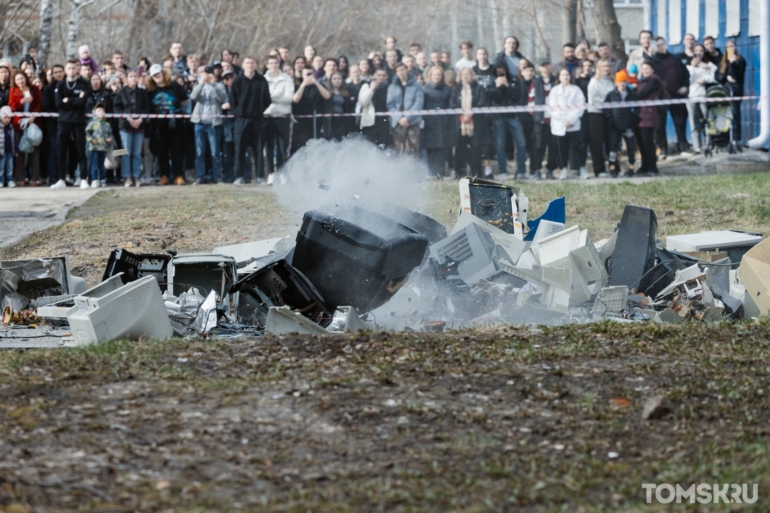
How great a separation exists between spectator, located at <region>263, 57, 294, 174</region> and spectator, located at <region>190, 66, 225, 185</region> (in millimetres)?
840

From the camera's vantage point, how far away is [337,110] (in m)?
18.6

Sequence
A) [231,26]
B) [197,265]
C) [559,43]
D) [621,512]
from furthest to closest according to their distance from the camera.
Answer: [559,43], [231,26], [197,265], [621,512]

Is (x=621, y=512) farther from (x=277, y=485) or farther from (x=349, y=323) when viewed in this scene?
(x=349, y=323)

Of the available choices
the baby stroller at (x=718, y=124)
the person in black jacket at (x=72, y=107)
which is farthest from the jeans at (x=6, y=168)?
the baby stroller at (x=718, y=124)

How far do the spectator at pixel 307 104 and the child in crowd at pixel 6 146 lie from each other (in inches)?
192

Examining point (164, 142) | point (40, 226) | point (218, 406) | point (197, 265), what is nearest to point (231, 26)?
point (164, 142)

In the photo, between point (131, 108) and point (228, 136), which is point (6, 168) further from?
point (228, 136)

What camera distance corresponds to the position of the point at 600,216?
45.8 feet

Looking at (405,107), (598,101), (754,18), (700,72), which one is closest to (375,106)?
(405,107)

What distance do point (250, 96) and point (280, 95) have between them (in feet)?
1.75

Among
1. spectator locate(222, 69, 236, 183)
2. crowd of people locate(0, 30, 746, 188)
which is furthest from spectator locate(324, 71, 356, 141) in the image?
spectator locate(222, 69, 236, 183)

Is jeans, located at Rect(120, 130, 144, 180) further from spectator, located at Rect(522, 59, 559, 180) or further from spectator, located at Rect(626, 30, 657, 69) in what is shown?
spectator, located at Rect(626, 30, 657, 69)

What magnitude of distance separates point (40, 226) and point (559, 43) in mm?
41136

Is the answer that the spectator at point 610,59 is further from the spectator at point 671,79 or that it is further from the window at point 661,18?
the window at point 661,18
